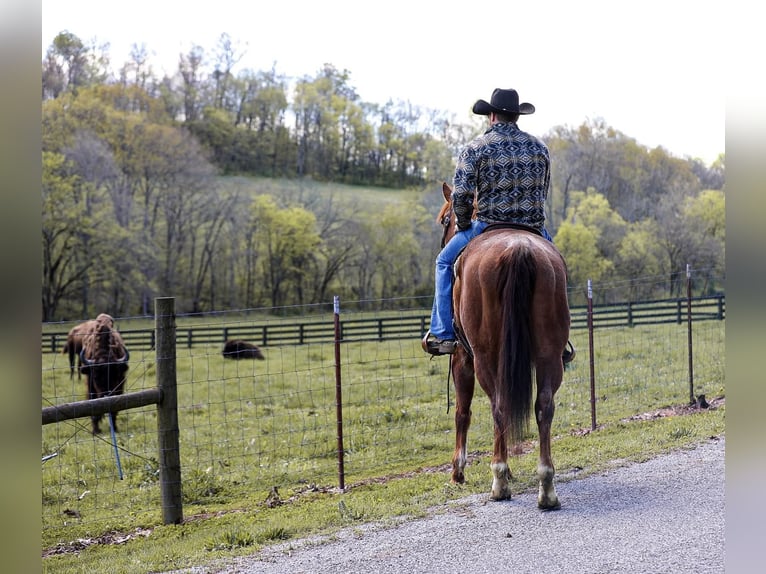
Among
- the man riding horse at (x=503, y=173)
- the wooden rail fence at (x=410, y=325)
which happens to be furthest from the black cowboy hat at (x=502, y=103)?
the wooden rail fence at (x=410, y=325)

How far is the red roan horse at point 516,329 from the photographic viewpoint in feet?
16.5

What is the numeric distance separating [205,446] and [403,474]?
144 inches

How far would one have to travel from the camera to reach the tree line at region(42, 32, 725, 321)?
38062 millimetres

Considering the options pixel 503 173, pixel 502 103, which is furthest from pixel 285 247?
pixel 503 173

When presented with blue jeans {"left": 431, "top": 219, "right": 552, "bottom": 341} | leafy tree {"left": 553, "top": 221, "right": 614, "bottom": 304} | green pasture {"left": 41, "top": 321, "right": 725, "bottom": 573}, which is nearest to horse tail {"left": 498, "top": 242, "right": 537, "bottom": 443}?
blue jeans {"left": 431, "top": 219, "right": 552, "bottom": 341}

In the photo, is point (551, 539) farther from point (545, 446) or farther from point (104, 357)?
point (104, 357)

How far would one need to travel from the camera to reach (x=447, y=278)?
20.3 feet

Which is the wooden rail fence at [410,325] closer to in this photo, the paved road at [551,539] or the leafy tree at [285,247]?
the paved road at [551,539]

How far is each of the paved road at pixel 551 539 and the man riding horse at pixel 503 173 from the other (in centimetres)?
121

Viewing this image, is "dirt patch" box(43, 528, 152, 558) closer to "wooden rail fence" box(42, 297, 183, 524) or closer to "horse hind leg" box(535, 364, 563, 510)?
"wooden rail fence" box(42, 297, 183, 524)

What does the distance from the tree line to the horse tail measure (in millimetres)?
28158

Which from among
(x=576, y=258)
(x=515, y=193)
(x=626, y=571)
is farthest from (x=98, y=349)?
(x=576, y=258)

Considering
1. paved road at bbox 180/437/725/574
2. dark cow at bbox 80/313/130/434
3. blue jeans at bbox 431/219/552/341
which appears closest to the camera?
paved road at bbox 180/437/725/574
